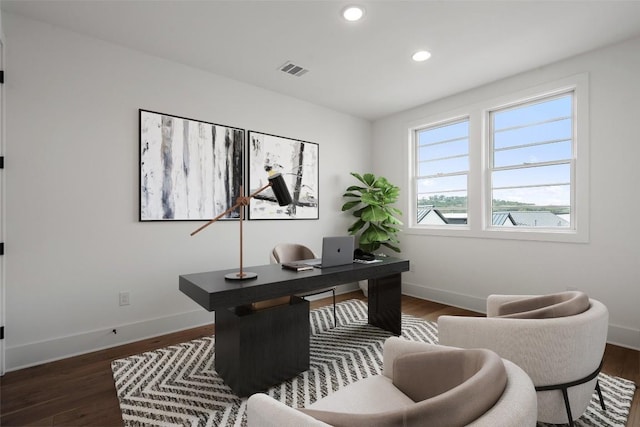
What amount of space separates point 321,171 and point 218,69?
5.91 feet

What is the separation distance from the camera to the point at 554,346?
146cm

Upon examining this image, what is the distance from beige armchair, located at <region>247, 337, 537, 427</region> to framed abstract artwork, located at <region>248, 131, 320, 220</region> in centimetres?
264

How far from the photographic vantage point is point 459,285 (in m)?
3.96

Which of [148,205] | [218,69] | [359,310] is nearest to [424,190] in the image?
[359,310]

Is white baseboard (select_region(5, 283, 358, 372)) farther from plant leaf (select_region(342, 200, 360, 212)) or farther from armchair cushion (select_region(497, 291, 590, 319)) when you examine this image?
armchair cushion (select_region(497, 291, 590, 319))

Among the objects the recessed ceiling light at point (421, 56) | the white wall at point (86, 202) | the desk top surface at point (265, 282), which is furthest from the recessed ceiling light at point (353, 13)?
the desk top surface at point (265, 282)

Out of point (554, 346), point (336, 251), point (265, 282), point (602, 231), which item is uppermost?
point (602, 231)

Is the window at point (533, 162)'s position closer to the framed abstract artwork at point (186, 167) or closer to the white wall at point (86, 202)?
the framed abstract artwork at point (186, 167)

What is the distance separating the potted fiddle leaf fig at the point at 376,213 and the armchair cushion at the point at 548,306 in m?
2.25

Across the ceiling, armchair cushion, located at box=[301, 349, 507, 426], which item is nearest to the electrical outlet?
the ceiling

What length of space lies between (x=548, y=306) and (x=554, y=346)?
16.2 inches

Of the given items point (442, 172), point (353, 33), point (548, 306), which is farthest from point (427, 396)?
point (442, 172)

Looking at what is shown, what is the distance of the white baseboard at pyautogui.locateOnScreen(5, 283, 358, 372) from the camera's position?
2395 mm

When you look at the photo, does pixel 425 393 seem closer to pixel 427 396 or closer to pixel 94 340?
pixel 427 396
